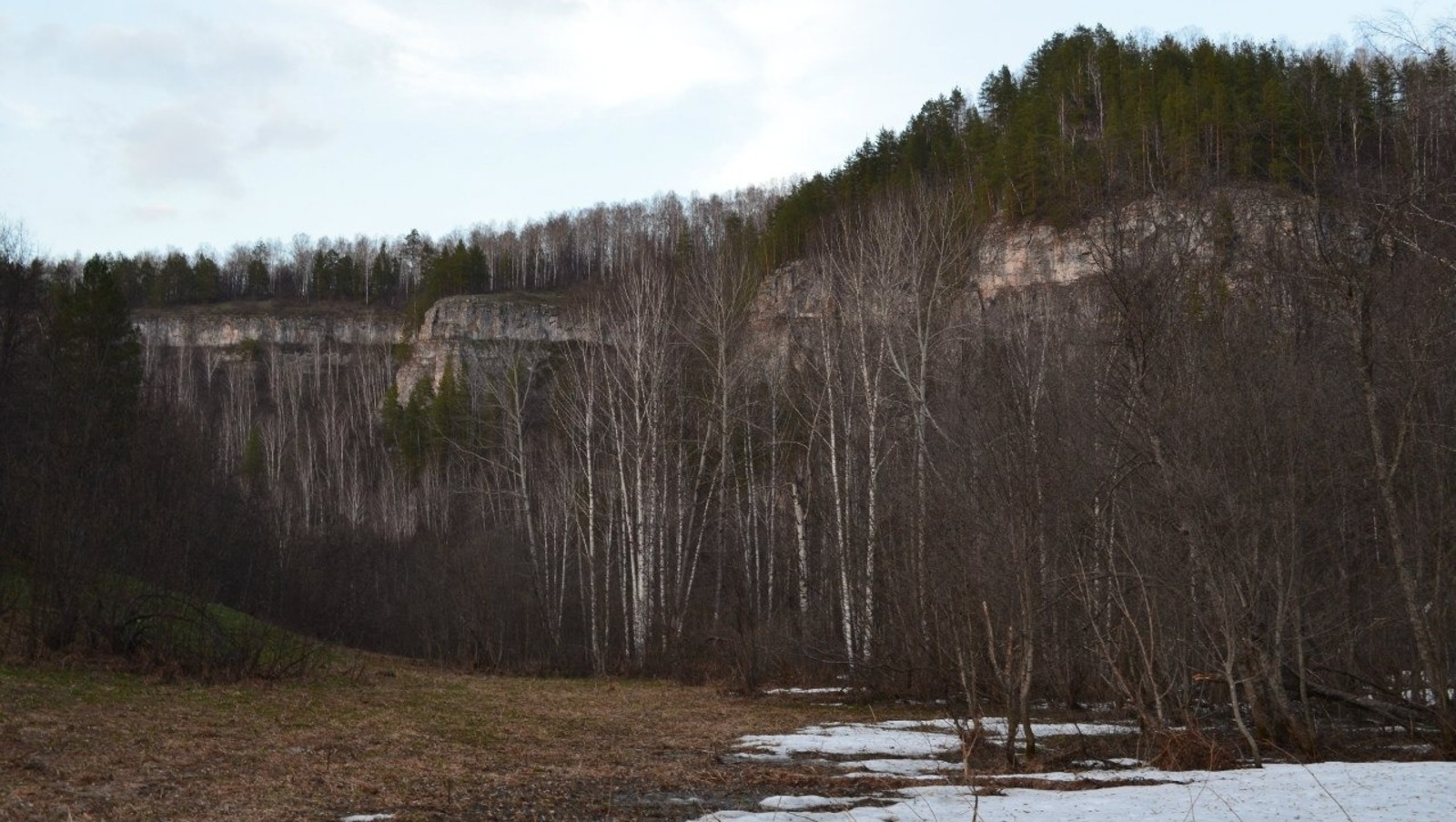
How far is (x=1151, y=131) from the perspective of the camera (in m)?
36.1

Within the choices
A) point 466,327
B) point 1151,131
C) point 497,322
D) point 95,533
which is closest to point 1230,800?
point 95,533

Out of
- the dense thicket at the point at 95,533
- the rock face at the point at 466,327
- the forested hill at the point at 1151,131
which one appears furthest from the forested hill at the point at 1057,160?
the dense thicket at the point at 95,533

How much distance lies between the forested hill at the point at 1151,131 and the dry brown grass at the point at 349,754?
827 centimetres

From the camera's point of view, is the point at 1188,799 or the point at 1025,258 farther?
the point at 1025,258

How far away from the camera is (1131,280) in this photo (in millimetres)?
12188

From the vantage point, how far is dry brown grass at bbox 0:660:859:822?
27.2 feet

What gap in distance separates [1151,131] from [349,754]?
32.8 m

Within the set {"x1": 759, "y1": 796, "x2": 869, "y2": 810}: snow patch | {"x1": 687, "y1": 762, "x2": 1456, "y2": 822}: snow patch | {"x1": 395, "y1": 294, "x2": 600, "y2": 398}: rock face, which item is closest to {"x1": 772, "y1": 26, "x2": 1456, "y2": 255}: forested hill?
{"x1": 687, "y1": 762, "x2": 1456, "y2": 822}: snow patch

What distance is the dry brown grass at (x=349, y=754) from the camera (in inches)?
327

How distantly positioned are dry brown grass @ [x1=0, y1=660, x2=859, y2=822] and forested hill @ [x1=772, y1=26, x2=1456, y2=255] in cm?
827

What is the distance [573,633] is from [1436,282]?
77.1 feet

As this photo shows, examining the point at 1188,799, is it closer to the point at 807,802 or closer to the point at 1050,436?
the point at 807,802

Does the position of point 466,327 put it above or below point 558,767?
above

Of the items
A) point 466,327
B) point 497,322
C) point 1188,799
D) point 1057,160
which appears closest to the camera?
point 1188,799
